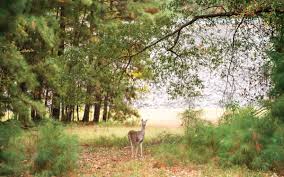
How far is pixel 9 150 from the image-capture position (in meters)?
9.85

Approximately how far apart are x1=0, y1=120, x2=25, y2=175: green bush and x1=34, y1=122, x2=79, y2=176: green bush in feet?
1.33

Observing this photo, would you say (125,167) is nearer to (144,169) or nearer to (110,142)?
(144,169)

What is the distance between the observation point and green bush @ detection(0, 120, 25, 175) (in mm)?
9586

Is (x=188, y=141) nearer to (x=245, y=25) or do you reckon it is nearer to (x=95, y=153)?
(x=95, y=153)

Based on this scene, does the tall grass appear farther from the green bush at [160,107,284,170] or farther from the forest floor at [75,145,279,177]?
the forest floor at [75,145,279,177]

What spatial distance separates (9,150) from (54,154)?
90 centimetres

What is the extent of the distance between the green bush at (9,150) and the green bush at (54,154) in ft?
1.33

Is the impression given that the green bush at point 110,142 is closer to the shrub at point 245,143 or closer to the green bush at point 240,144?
the green bush at point 240,144

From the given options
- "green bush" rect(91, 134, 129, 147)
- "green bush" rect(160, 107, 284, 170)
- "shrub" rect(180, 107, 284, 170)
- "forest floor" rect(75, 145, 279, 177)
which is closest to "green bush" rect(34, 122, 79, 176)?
"forest floor" rect(75, 145, 279, 177)

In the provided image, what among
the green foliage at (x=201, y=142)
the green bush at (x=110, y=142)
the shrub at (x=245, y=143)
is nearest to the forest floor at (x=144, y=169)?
the shrub at (x=245, y=143)

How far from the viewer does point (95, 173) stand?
34.6 ft

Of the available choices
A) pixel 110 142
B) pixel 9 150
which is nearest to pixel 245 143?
pixel 9 150

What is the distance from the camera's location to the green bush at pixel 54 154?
10.3 meters

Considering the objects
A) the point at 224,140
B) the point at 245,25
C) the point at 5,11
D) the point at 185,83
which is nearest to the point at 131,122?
the point at 185,83
